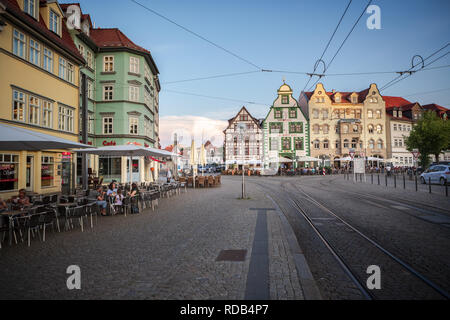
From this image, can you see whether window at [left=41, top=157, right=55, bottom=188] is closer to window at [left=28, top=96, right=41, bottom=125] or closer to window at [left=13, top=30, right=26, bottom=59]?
window at [left=28, top=96, right=41, bottom=125]

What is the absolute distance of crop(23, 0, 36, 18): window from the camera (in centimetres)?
1631

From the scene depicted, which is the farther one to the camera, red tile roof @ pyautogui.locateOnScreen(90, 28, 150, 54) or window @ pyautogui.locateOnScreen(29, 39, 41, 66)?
red tile roof @ pyautogui.locateOnScreen(90, 28, 150, 54)

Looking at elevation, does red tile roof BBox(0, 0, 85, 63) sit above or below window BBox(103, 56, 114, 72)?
below

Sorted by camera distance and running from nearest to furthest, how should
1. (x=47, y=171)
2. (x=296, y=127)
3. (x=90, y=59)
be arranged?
(x=47, y=171), (x=90, y=59), (x=296, y=127)

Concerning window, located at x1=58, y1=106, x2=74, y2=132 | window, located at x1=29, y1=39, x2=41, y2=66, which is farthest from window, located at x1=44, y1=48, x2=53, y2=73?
window, located at x1=58, y1=106, x2=74, y2=132

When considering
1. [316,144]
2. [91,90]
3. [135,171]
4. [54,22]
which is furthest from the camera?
[316,144]

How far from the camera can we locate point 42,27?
1723 cm

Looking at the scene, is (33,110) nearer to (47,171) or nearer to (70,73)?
(47,171)

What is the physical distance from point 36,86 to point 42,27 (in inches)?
144

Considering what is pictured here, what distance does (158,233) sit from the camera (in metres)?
7.77

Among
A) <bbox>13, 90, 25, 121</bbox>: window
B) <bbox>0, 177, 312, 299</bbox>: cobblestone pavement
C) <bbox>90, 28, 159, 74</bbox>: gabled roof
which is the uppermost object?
<bbox>90, 28, 159, 74</bbox>: gabled roof

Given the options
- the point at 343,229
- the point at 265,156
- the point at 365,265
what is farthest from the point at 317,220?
the point at 265,156

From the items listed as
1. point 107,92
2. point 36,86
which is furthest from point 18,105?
point 107,92
